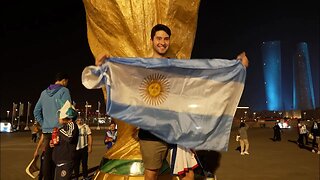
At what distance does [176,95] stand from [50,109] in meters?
2.22

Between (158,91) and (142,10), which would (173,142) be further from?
(142,10)

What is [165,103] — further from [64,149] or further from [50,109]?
[50,109]

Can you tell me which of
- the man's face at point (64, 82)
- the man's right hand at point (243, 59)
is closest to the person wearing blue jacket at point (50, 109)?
the man's face at point (64, 82)

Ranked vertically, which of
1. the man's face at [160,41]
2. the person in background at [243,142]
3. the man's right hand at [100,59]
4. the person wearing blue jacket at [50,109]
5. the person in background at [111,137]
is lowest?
the person in background at [243,142]

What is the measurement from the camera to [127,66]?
2732 mm

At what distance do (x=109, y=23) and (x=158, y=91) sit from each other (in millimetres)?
1374

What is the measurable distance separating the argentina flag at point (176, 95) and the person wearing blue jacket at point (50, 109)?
1.88 metres

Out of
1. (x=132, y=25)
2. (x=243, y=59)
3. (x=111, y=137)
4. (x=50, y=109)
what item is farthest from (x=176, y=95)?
(x=111, y=137)

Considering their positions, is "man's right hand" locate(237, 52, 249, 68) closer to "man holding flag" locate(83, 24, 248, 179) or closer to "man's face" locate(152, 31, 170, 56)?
"man holding flag" locate(83, 24, 248, 179)

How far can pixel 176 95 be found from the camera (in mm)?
2795

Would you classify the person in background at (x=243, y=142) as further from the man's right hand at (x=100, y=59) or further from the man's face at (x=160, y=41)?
the man's right hand at (x=100, y=59)

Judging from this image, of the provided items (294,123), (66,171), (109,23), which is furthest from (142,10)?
(294,123)

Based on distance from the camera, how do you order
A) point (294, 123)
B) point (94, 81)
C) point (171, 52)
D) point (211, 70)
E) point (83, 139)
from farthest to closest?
point (294, 123) < point (83, 139) < point (171, 52) < point (211, 70) < point (94, 81)

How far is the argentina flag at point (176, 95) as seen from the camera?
2.68 m
